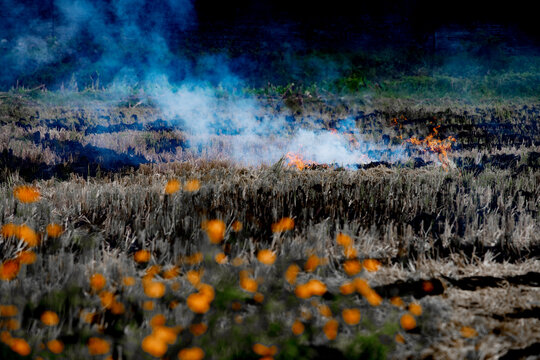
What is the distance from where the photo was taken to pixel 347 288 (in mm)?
2158

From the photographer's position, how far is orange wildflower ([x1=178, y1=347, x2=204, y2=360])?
164 cm

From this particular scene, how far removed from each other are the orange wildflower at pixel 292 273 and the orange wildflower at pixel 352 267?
0.29m

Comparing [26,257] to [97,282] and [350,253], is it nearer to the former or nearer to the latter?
[97,282]

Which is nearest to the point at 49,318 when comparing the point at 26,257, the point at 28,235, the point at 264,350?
the point at 26,257

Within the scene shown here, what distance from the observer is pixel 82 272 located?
2.06 metres

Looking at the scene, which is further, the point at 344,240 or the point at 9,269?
the point at 344,240

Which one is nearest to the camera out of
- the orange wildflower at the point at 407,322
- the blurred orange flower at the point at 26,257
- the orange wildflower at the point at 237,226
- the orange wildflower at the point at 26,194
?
the orange wildflower at the point at 407,322

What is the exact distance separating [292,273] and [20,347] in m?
1.32

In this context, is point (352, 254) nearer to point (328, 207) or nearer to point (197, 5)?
point (328, 207)

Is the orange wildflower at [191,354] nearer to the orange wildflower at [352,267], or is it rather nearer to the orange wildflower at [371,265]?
the orange wildflower at [352,267]

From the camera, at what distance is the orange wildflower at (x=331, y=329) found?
5.95 ft

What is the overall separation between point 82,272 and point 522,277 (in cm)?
252

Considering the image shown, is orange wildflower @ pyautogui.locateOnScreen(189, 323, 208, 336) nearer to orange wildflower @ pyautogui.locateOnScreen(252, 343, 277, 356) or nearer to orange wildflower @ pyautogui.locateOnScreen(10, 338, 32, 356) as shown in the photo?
orange wildflower @ pyautogui.locateOnScreen(252, 343, 277, 356)

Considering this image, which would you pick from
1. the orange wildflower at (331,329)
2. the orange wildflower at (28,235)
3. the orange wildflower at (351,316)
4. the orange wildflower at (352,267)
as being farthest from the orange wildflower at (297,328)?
the orange wildflower at (28,235)
